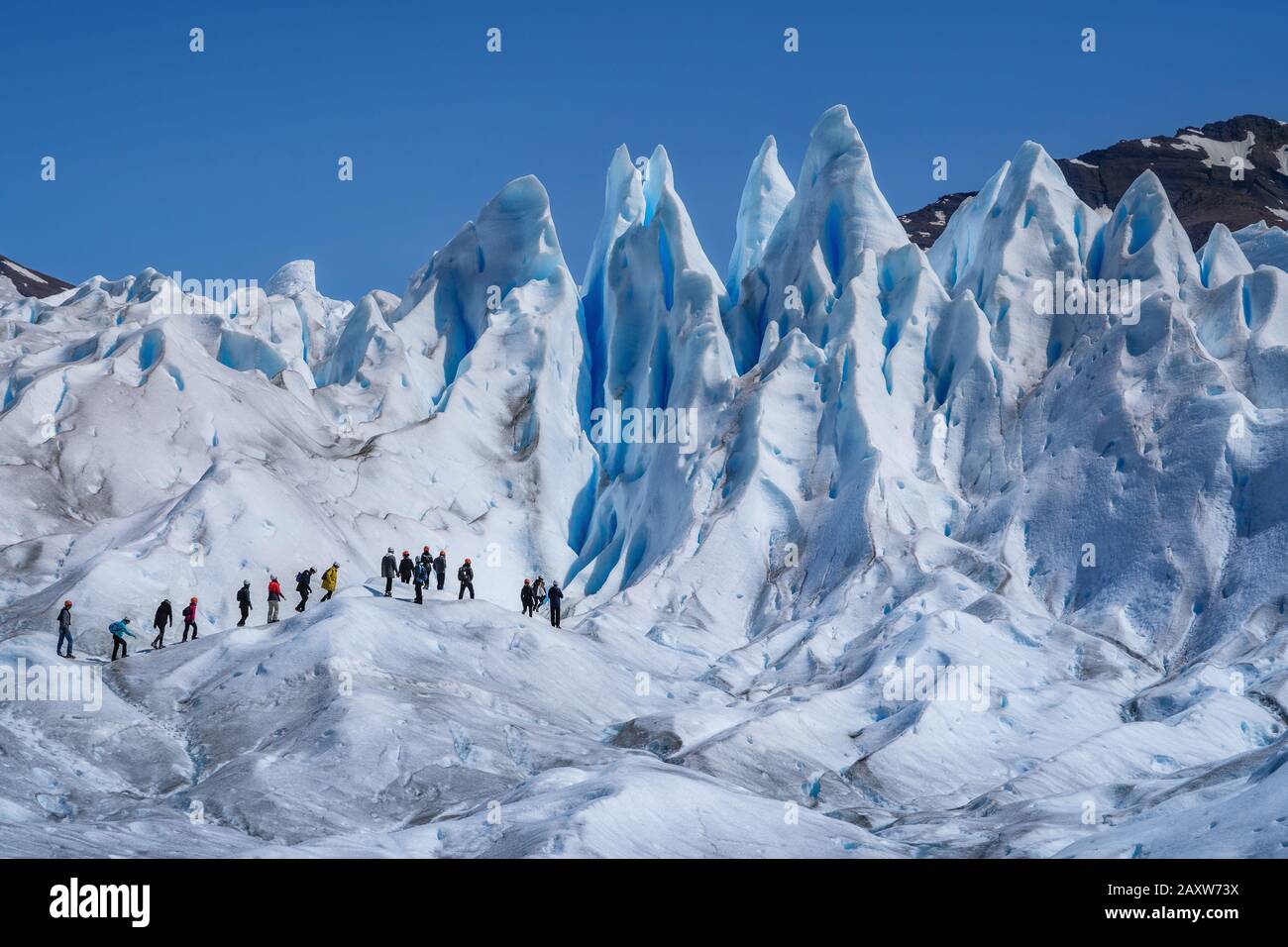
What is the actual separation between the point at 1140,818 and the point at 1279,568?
72.0 ft

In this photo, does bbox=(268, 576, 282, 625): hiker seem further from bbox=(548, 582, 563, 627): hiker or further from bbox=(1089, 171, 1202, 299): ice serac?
bbox=(1089, 171, 1202, 299): ice serac

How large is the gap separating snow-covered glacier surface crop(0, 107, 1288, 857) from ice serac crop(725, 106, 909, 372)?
0.23m

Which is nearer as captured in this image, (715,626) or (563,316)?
(715,626)

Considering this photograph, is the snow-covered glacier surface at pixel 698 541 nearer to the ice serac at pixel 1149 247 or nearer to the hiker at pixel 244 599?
the ice serac at pixel 1149 247

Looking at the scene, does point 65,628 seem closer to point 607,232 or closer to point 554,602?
point 554,602

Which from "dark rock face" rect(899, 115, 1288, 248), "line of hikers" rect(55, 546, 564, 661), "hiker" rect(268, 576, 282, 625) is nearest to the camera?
"line of hikers" rect(55, 546, 564, 661)

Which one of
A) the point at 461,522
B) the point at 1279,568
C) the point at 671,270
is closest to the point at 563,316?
the point at 671,270

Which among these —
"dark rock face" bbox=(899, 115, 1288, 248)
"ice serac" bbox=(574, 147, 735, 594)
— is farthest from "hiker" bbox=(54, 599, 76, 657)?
"dark rock face" bbox=(899, 115, 1288, 248)

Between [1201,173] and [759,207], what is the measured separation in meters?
57.4

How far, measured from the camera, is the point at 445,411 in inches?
2463

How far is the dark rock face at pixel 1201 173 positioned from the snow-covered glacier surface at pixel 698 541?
39425mm

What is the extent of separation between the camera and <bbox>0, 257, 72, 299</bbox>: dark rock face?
125188 mm
